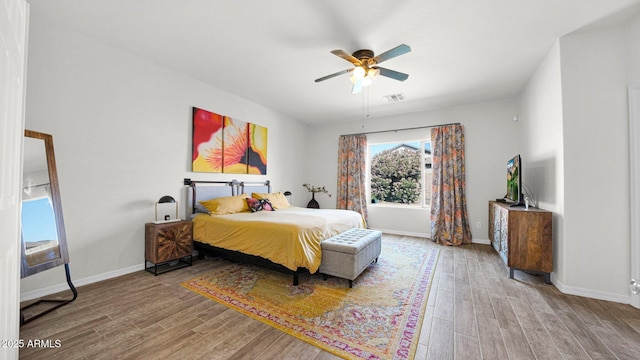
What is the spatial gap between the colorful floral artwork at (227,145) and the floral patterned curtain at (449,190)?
3531 millimetres

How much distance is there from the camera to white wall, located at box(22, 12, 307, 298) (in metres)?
2.40

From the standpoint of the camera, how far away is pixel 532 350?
164cm

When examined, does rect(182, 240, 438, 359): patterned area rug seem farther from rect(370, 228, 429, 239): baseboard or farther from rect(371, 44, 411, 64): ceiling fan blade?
rect(371, 44, 411, 64): ceiling fan blade

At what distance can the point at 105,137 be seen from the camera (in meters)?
2.76

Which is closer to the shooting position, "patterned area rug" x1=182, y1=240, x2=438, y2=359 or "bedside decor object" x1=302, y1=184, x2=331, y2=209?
"patterned area rug" x1=182, y1=240, x2=438, y2=359

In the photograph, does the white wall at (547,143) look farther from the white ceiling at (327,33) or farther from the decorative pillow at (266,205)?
the decorative pillow at (266,205)

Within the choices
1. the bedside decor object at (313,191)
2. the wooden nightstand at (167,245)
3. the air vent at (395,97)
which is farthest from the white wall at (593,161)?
the wooden nightstand at (167,245)

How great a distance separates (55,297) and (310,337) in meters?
2.55

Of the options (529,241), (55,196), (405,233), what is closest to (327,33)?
(55,196)

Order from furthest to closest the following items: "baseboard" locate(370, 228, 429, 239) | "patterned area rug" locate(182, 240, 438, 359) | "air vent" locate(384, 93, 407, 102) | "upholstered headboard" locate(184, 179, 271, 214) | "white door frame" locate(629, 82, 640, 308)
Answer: "baseboard" locate(370, 228, 429, 239) → "air vent" locate(384, 93, 407, 102) → "upholstered headboard" locate(184, 179, 271, 214) → "white door frame" locate(629, 82, 640, 308) → "patterned area rug" locate(182, 240, 438, 359)

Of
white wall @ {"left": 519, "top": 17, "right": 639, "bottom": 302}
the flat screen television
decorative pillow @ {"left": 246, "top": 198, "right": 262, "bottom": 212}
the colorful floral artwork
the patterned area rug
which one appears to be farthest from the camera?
decorative pillow @ {"left": 246, "top": 198, "right": 262, "bottom": 212}

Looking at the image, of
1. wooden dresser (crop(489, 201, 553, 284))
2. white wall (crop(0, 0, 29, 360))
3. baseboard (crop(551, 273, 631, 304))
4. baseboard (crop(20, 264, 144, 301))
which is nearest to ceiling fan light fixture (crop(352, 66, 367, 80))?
wooden dresser (crop(489, 201, 553, 284))

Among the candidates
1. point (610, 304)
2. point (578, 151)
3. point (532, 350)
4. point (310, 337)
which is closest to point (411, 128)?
point (578, 151)

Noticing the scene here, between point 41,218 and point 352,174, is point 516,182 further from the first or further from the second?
point 41,218
